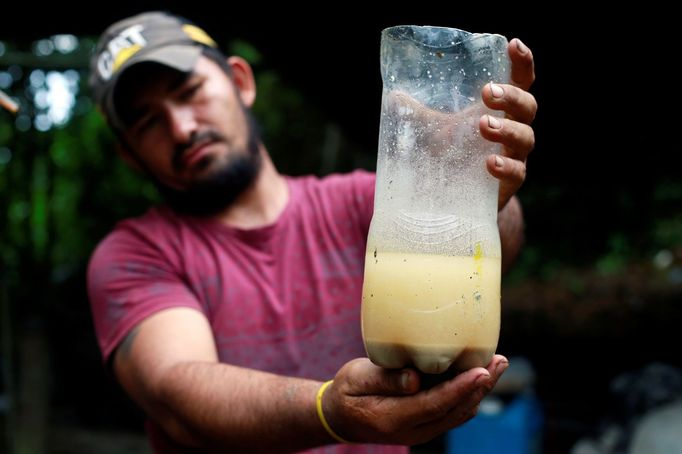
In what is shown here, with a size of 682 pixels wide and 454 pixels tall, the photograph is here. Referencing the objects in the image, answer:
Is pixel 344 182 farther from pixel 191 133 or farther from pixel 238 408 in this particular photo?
pixel 238 408

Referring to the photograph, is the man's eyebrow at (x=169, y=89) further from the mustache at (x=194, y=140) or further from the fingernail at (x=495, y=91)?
the fingernail at (x=495, y=91)

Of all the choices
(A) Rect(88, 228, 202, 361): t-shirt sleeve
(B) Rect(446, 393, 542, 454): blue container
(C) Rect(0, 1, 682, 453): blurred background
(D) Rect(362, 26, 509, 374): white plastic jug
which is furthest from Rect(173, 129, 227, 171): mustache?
(B) Rect(446, 393, 542, 454): blue container

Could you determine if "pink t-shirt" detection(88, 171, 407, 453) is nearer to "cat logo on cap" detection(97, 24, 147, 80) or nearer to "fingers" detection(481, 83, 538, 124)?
"cat logo on cap" detection(97, 24, 147, 80)

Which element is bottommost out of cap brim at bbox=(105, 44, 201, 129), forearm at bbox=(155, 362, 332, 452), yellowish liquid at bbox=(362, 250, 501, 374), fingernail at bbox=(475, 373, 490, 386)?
forearm at bbox=(155, 362, 332, 452)

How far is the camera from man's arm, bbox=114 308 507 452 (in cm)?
128

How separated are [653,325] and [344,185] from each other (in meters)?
3.78

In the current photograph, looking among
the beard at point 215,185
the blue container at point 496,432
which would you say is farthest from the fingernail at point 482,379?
the blue container at point 496,432

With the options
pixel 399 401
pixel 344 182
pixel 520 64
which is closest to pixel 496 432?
pixel 344 182

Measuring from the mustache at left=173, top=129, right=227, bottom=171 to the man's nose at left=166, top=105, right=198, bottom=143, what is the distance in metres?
0.02

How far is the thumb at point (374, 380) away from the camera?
4.15 ft

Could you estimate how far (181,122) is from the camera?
217 centimetres

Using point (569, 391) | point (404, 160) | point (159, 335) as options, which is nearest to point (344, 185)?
point (159, 335)

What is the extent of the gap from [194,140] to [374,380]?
3.63 ft

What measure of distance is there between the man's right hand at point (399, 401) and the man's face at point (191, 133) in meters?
0.96
